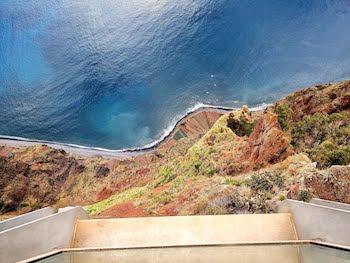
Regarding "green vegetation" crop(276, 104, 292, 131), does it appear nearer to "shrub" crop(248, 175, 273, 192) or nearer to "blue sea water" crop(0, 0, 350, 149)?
"shrub" crop(248, 175, 273, 192)

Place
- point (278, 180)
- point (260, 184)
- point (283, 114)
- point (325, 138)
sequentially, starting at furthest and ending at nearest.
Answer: point (283, 114)
point (325, 138)
point (278, 180)
point (260, 184)

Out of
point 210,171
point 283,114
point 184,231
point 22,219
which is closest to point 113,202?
point 210,171

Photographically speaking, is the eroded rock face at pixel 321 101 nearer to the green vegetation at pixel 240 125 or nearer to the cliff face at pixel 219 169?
the cliff face at pixel 219 169

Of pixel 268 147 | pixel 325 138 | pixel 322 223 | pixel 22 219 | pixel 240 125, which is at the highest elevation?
pixel 240 125

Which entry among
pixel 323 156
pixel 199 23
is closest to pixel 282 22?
pixel 199 23

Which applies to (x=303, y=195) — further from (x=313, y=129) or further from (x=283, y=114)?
(x=283, y=114)

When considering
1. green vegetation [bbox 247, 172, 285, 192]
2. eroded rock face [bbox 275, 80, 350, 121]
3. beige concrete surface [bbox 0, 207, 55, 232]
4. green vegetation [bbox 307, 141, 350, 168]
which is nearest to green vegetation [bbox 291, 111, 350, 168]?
green vegetation [bbox 307, 141, 350, 168]
